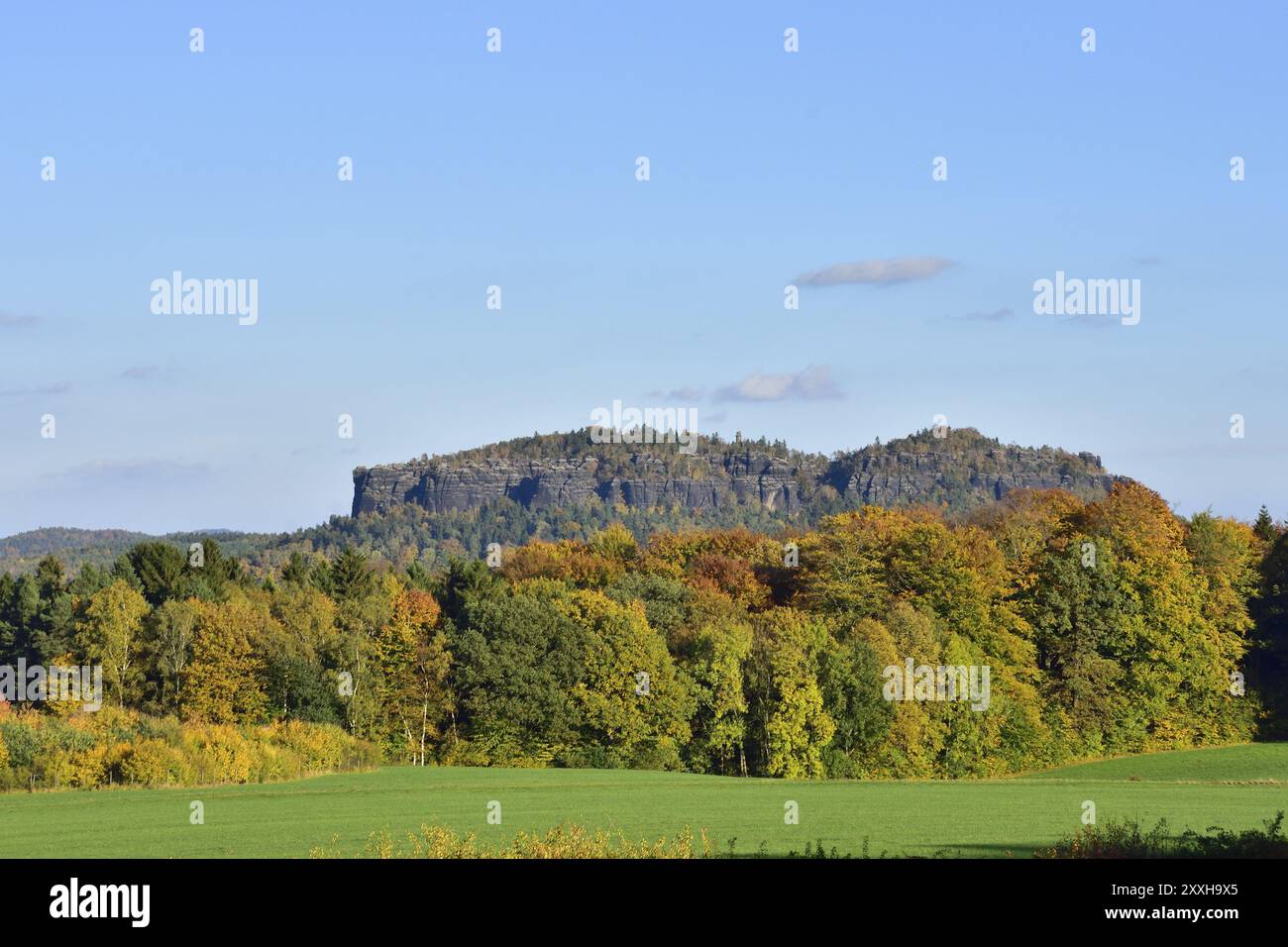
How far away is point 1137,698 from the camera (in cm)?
9319

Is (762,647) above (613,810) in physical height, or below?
above

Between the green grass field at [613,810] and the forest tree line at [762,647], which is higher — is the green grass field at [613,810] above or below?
below

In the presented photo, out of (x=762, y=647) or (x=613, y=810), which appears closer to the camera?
(x=613, y=810)

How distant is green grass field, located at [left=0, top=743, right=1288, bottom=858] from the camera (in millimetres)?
40250

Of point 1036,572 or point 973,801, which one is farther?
point 1036,572

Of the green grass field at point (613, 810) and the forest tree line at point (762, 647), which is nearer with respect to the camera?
the green grass field at point (613, 810)

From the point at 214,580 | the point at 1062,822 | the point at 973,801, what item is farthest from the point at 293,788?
the point at 214,580

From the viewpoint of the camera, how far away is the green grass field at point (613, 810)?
40250 mm

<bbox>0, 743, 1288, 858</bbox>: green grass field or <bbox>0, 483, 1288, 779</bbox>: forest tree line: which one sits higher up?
<bbox>0, 483, 1288, 779</bbox>: forest tree line

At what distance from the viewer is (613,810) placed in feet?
169

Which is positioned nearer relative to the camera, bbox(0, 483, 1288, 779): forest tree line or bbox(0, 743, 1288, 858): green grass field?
bbox(0, 743, 1288, 858): green grass field
